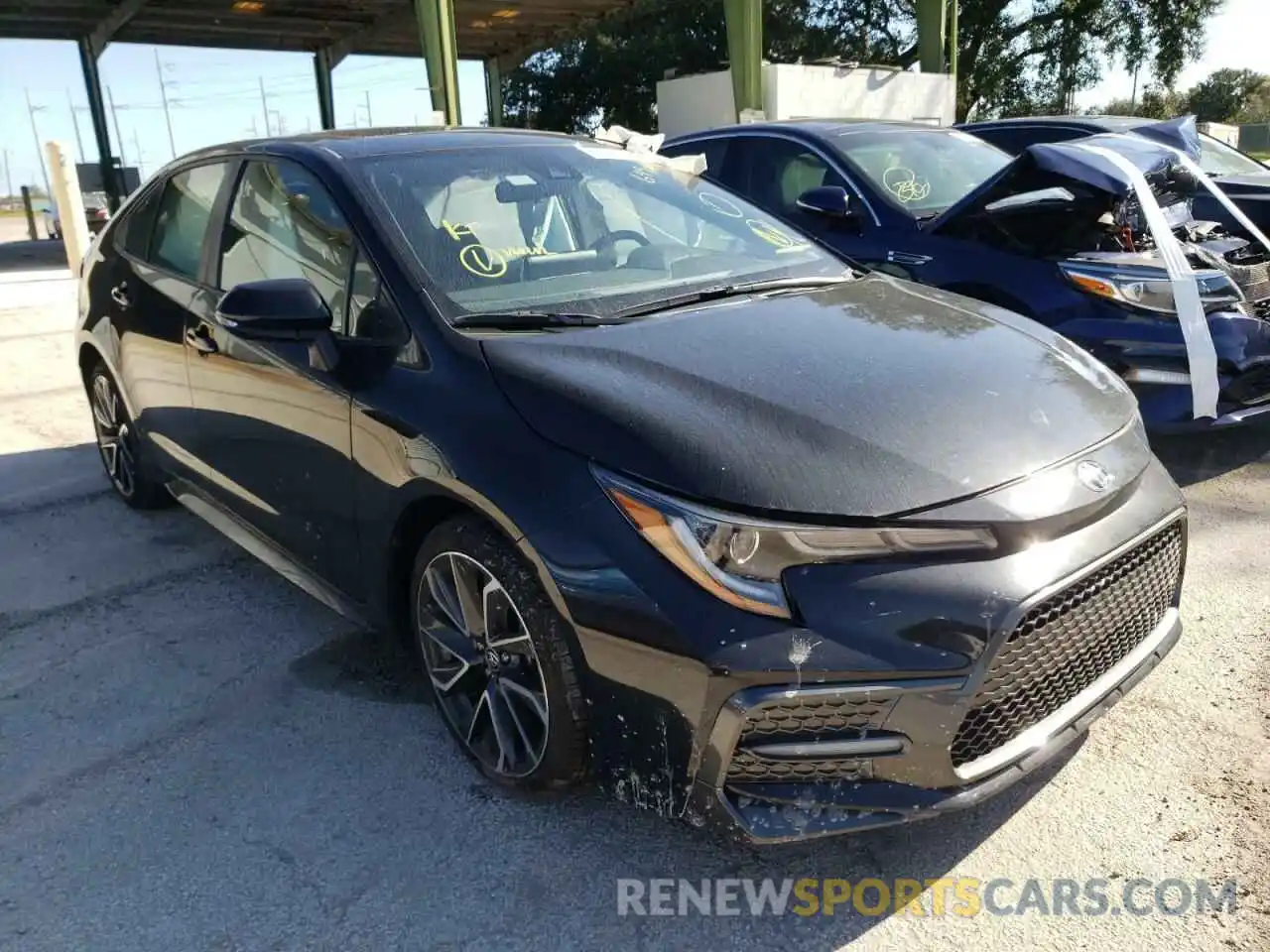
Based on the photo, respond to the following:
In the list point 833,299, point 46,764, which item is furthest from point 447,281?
point 46,764

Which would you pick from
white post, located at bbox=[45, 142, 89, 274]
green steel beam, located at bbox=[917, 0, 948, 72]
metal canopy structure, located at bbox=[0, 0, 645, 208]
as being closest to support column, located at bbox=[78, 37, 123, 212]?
metal canopy structure, located at bbox=[0, 0, 645, 208]

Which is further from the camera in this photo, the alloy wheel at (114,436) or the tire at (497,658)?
the alloy wheel at (114,436)

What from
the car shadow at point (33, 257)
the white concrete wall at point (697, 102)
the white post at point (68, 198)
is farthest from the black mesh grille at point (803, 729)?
the white concrete wall at point (697, 102)

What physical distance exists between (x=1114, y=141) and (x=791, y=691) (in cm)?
389

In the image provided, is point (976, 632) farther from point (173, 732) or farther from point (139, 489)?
point (139, 489)

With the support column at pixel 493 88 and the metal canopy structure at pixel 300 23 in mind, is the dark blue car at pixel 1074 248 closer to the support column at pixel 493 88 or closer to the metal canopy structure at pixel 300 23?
the metal canopy structure at pixel 300 23

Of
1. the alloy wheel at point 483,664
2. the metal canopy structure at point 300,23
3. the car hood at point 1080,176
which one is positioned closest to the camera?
the alloy wheel at point 483,664

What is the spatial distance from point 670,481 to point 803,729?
535mm

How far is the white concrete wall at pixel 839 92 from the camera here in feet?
58.6

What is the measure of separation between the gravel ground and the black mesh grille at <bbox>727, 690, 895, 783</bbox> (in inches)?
14.7

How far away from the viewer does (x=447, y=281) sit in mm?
2611

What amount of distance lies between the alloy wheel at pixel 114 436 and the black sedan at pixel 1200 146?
5754 mm

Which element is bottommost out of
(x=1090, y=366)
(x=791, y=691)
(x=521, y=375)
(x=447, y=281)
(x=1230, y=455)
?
(x=1230, y=455)

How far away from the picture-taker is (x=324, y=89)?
92.8 feet
